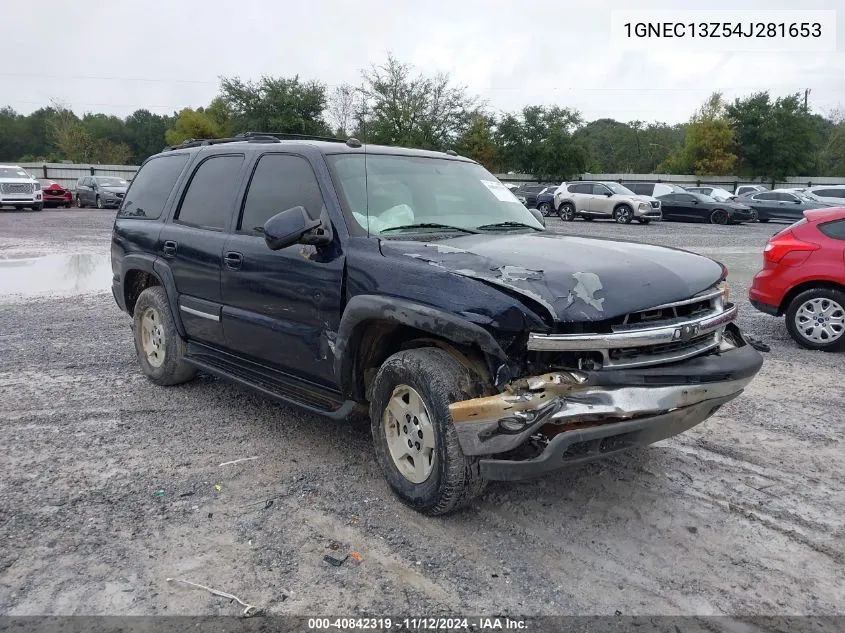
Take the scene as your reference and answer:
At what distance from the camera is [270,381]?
4488 millimetres

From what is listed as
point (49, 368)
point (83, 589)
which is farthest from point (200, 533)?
point (49, 368)

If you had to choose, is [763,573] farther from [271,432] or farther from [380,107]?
[380,107]

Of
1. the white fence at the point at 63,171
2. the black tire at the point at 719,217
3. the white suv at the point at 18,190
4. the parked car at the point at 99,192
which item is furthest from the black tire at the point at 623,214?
the white fence at the point at 63,171

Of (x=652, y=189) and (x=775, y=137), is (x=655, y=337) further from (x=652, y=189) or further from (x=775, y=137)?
(x=775, y=137)

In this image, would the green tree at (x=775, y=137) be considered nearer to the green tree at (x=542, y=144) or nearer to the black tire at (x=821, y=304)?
the green tree at (x=542, y=144)

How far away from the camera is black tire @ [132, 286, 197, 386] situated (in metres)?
5.43

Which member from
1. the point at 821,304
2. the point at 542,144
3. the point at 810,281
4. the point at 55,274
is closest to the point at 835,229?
the point at 810,281

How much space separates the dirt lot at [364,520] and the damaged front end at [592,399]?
524mm

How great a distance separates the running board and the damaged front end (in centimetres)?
113

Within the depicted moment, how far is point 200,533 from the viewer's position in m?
3.40

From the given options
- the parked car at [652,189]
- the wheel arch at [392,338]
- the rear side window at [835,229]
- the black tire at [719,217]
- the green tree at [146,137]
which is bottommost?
the wheel arch at [392,338]

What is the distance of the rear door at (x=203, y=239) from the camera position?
15.8 feet

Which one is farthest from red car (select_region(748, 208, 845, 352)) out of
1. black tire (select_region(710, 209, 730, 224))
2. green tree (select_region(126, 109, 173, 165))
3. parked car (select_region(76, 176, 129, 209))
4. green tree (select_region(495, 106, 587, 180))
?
green tree (select_region(126, 109, 173, 165))

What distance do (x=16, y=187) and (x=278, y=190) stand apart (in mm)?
27454
